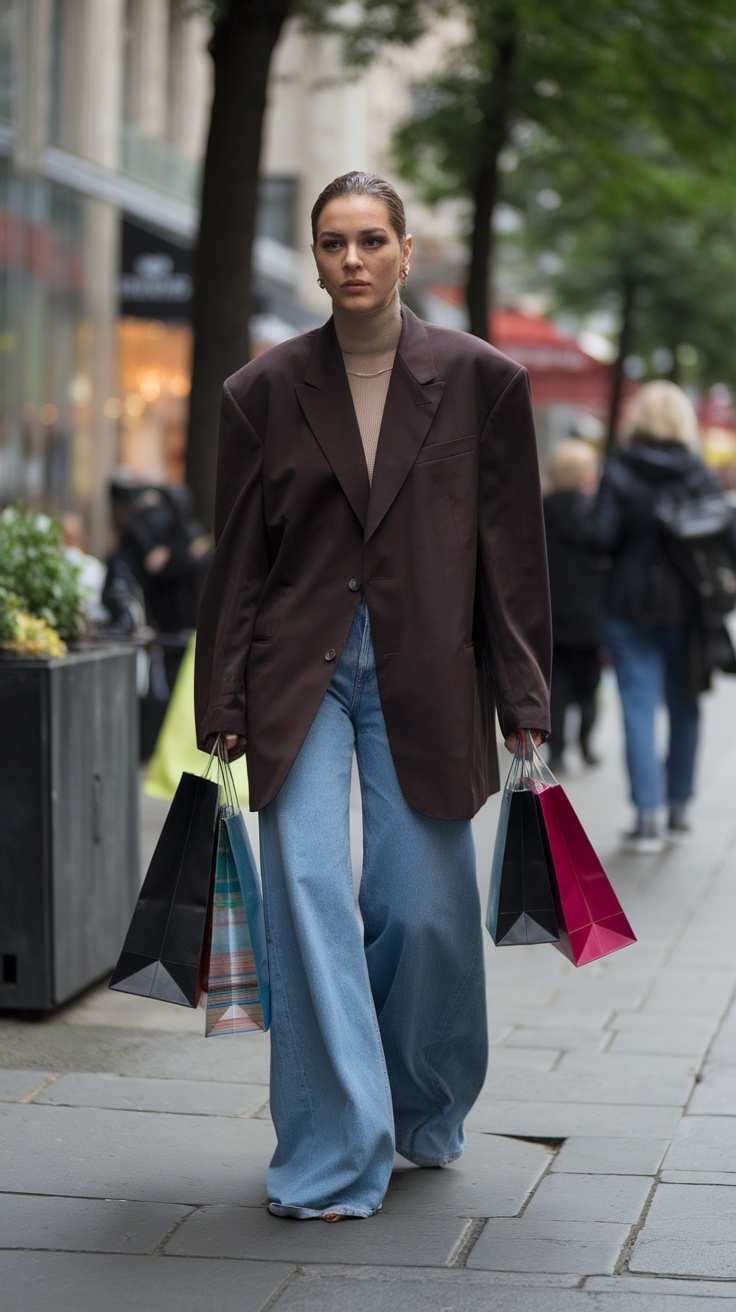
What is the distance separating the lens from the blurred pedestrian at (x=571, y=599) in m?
11.2

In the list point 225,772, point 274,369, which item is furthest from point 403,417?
point 225,772

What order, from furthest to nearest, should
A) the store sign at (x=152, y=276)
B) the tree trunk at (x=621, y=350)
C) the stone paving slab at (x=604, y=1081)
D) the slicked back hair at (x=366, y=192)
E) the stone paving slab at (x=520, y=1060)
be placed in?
the tree trunk at (x=621, y=350)
the store sign at (x=152, y=276)
the stone paving slab at (x=520, y=1060)
the stone paving slab at (x=604, y=1081)
the slicked back hair at (x=366, y=192)

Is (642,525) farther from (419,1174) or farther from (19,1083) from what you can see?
(419,1174)

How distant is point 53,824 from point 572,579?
20.5 feet

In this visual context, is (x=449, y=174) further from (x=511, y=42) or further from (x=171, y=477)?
(x=171, y=477)

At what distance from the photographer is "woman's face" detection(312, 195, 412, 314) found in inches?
150

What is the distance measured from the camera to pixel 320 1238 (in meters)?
3.76

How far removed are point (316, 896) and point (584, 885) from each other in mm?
537

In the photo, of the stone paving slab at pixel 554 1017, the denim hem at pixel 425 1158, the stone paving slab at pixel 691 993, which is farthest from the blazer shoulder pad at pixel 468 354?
the stone paving slab at pixel 691 993

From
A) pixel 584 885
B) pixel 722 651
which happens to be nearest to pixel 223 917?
pixel 584 885

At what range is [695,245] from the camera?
26297mm

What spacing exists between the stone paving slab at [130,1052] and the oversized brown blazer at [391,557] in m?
1.43

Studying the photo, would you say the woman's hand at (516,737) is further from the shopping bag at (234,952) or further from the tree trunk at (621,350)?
the tree trunk at (621,350)

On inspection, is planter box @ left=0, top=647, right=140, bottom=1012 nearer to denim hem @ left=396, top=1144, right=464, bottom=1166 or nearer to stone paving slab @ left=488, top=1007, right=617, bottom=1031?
stone paving slab @ left=488, top=1007, right=617, bottom=1031
